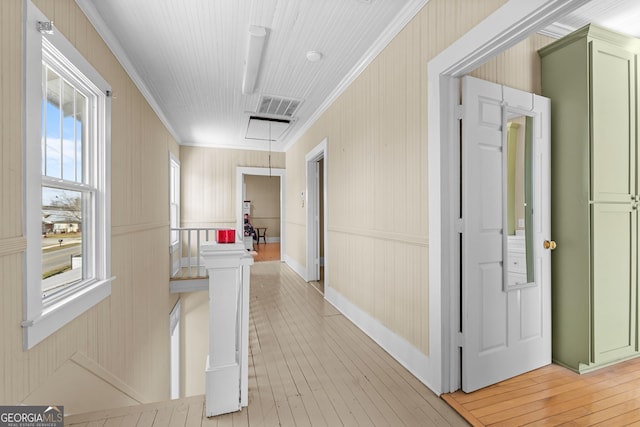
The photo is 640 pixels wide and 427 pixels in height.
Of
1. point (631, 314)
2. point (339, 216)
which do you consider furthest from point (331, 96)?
point (631, 314)

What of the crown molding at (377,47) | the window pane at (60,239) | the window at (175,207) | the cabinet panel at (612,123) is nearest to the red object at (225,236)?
the window pane at (60,239)

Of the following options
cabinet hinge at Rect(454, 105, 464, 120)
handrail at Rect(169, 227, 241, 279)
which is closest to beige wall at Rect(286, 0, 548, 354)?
cabinet hinge at Rect(454, 105, 464, 120)

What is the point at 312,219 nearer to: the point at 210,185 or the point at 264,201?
the point at 210,185

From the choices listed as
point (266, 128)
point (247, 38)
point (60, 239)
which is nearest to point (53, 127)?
point (60, 239)

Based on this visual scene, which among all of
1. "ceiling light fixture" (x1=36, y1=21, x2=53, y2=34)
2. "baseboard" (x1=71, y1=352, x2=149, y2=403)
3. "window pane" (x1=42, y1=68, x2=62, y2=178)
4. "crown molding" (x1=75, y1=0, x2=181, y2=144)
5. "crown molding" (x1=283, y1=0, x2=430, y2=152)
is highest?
"crown molding" (x1=283, y1=0, x2=430, y2=152)

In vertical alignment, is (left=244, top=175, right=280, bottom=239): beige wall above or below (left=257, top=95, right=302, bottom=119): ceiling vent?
below

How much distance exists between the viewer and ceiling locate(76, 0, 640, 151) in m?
2.22

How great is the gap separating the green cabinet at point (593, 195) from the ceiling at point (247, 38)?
0.33 metres

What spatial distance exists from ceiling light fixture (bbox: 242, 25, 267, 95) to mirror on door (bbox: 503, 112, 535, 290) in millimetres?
2172

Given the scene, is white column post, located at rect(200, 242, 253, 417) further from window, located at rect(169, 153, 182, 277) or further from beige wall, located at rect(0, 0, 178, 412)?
window, located at rect(169, 153, 182, 277)

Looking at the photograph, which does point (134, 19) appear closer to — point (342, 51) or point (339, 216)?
point (342, 51)

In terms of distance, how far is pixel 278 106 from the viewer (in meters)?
4.34

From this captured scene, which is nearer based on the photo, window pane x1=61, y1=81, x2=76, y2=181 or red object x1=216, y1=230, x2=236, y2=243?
red object x1=216, y1=230, x2=236, y2=243

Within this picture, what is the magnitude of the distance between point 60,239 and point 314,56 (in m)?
2.68
